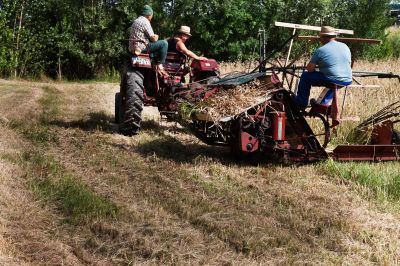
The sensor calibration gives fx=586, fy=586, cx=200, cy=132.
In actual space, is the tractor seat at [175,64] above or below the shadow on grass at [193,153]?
above

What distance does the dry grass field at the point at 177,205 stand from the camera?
14.3ft

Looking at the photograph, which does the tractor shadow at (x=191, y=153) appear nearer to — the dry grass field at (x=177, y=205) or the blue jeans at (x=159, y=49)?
the dry grass field at (x=177, y=205)

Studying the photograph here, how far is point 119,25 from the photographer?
70.5 feet

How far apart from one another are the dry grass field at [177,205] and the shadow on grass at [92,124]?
48 centimetres

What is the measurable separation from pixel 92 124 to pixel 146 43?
176cm

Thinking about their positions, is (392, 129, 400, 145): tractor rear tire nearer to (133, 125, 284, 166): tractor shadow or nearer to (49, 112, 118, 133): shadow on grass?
(133, 125, 284, 166): tractor shadow

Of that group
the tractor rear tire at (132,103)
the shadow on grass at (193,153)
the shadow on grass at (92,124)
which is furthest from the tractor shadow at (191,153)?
the shadow on grass at (92,124)

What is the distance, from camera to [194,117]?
7.11 meters

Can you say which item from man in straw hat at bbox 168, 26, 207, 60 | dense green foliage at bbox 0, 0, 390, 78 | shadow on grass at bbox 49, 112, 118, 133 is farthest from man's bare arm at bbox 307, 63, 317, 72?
dense green foliage at bbox 0, 0, 390, 78

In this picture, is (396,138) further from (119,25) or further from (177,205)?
(119,25)

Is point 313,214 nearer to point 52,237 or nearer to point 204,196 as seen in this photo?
point 204,196

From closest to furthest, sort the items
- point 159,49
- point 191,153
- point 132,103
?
point 191,153
point 132,103
point 159,49

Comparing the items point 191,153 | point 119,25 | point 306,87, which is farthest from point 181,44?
point 119,25

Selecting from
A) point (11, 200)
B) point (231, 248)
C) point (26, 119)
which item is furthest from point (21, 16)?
point (231, 248)
